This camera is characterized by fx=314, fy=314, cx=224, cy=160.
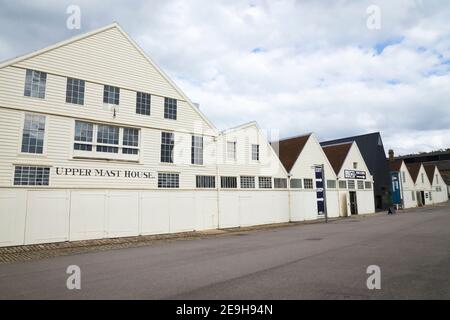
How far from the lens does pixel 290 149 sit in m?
34.3

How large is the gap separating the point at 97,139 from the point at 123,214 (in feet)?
15.9

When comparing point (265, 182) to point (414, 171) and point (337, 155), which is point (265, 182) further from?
point (414, 171)

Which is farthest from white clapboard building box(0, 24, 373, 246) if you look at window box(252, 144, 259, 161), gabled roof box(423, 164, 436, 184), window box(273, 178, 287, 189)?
gabled roof box(423, 164, 436, 184)

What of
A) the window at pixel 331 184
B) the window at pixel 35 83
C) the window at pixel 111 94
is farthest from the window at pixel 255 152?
the window at pixel 35 83

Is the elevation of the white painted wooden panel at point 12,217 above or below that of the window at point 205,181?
below

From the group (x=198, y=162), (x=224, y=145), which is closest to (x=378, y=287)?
(x=198, y=162)

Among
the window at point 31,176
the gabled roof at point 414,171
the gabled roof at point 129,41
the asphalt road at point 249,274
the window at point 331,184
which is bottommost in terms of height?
the asphalt road at point 249,274

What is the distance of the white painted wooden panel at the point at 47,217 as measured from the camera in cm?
1619

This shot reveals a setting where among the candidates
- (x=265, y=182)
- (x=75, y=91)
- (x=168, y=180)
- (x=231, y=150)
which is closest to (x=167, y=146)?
(x=168, y=180)

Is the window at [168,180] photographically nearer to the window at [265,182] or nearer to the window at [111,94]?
the window at [111,94]

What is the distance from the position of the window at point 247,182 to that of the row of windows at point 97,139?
706cm
